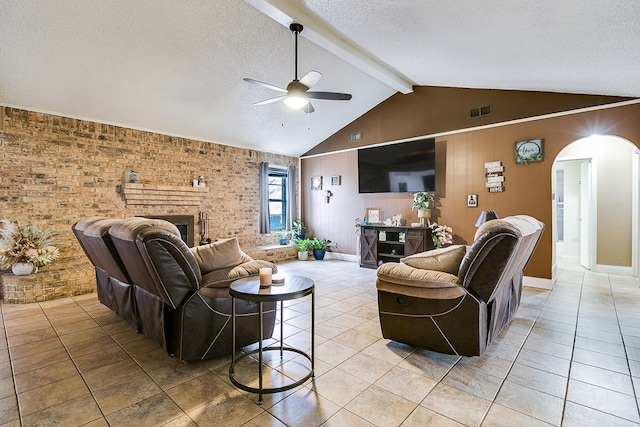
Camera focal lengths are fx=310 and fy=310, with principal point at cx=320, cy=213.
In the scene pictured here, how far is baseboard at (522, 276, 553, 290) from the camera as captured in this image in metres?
4.63

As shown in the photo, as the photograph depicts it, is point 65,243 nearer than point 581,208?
Yes

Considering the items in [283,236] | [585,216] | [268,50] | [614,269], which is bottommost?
[614,269]

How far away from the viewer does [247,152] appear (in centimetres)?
699

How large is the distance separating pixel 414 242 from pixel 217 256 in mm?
4012

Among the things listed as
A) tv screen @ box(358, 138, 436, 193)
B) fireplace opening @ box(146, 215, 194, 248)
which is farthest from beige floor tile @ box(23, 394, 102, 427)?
tv screen @ box(358, 138, 436, 193)

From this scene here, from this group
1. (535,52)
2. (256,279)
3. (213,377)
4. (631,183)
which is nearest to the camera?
(213,377)

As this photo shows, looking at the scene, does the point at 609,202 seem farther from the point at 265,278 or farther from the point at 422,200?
the point at 265,278

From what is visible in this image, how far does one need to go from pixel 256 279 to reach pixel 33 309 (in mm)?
3366

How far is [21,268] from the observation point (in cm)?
409

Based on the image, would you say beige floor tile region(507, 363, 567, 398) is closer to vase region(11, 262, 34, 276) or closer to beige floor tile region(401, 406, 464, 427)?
beige floor tile region(401, 406, 464, 427)

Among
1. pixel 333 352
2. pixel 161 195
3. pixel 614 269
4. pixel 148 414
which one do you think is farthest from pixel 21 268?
pixel 614 269

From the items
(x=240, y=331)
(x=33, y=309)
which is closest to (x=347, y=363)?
(x=240, y=331)

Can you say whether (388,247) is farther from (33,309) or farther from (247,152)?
(33,309)

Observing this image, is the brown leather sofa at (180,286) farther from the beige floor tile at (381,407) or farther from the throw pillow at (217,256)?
the beige floor tile at (381,407)
